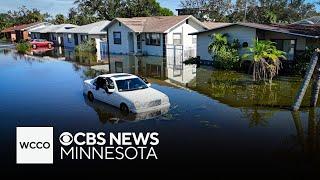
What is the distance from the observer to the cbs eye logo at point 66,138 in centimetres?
1137

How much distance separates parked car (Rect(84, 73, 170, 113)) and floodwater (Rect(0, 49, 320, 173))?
1.26 ft

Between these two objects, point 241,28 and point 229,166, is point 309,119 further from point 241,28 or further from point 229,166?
point 241,28

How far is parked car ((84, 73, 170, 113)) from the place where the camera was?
46.8 feet

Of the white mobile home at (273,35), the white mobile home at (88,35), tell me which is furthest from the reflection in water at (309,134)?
the white mobile home at (88,35)

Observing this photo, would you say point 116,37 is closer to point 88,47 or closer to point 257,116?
point 88,47

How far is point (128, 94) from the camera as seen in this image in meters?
14.8

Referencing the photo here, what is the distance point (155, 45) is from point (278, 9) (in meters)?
49.4

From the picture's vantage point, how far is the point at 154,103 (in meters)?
14.4

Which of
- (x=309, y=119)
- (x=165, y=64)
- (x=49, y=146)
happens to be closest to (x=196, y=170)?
(x=49, y=146)

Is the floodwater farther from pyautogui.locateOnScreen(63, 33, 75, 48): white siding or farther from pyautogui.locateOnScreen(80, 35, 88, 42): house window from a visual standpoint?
pyautogui.locateOnScreen(63, 33, 75, 48): white siding

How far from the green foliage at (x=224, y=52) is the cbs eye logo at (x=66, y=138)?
1858 cm

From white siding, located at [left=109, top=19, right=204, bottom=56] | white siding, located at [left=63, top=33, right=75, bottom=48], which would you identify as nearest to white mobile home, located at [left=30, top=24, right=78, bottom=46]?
white siding, located at [left=63, top=33, right=75, bottom=48]

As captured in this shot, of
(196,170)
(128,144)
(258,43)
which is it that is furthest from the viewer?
(258,43)

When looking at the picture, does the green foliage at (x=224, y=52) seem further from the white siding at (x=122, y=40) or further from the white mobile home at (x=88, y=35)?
the white mobile home at (x=88, y=35)
